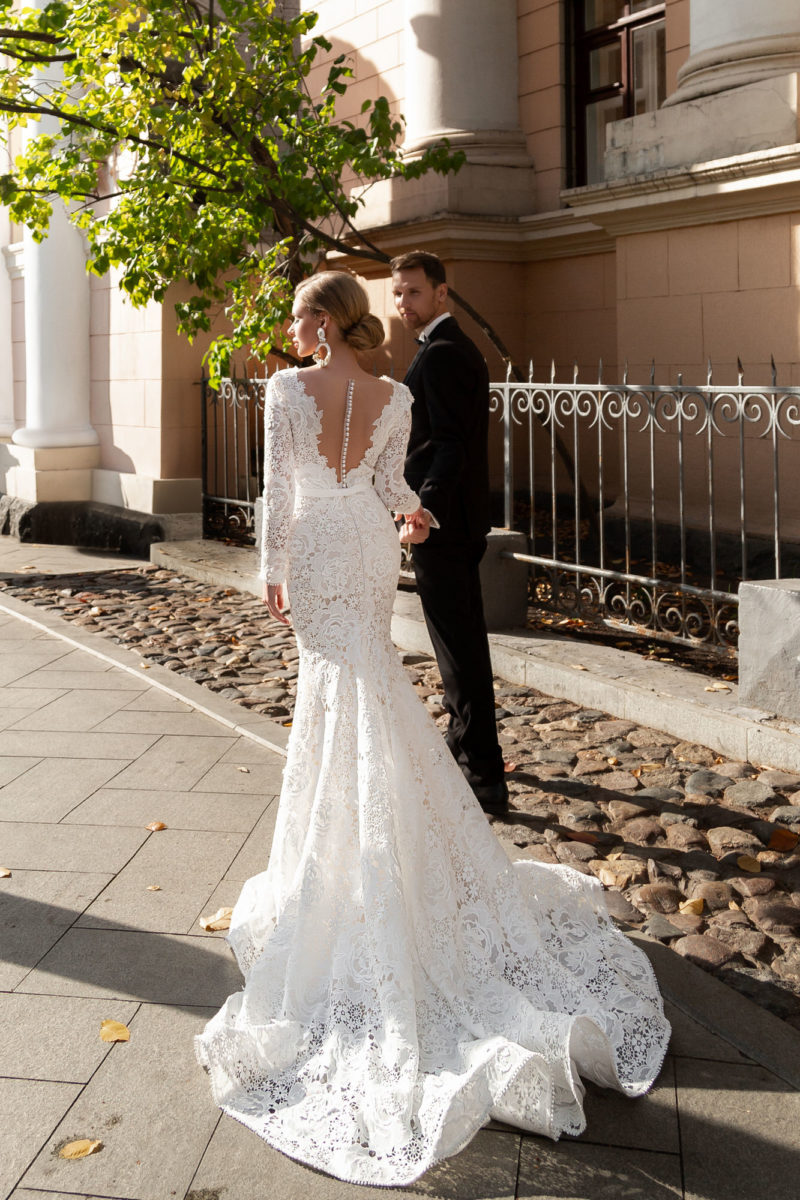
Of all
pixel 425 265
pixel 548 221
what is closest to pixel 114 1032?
pixel 425 265

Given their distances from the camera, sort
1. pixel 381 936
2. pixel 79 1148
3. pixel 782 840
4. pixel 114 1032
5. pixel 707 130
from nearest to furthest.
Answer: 1. pixel 79 1148
2. pixel 381 936
3. pixel 114 1032
4. pixel 782 840
5. pixel 707 130

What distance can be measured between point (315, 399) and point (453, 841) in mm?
1313

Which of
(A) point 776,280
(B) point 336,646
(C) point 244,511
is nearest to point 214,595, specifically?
(C) point 244,511

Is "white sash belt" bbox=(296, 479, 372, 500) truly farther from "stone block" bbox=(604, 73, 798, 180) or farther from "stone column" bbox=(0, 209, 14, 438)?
"stone column" bbox=(0, 209, 14, 438)

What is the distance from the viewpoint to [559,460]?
12242mm

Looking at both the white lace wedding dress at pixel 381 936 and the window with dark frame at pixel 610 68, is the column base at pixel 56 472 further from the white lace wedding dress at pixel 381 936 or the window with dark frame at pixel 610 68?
the white lace wedding dress at pixel 381 936

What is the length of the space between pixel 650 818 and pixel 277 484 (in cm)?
223

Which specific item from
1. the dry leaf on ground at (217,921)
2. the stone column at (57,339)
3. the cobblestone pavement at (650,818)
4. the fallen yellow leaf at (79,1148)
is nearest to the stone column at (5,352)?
the stone column at (57,339)

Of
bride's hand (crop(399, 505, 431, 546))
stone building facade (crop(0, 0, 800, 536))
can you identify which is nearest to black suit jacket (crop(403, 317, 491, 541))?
bride's hand (crop(399, 505, 431, 546))

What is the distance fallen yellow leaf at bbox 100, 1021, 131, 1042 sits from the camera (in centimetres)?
331

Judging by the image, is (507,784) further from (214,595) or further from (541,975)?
(214,595)

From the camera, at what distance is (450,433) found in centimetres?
500

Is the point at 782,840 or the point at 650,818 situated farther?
the point at 650,818

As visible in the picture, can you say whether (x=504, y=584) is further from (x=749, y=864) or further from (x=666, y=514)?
(x=749, y=864)
